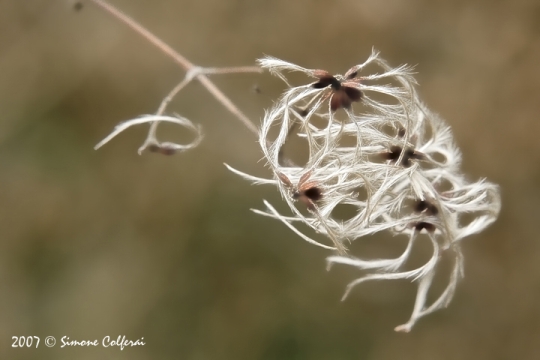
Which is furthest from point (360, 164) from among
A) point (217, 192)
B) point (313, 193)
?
point (217, 192)

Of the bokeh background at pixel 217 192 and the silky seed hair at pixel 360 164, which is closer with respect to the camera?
the silky seed hair at pixel 360 164

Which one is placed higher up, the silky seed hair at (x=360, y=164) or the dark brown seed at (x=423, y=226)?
the silky seed hair at (x=360, y=164)

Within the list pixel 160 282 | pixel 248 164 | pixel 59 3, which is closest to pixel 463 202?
pixel 248 164

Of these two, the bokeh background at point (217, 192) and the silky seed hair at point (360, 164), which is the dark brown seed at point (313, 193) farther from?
the bokeh background at point (217, 192)

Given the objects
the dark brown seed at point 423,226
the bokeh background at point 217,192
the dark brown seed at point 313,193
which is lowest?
the dark brown seed at point 423,226

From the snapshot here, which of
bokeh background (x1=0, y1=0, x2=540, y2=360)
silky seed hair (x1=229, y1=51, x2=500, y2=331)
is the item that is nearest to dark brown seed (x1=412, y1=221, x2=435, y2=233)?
silky seed hair (x1=229, y1=51, x2=500, y2=331)

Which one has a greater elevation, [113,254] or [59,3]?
[59,3]

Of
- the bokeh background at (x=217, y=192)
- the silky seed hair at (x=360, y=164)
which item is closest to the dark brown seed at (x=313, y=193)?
the silky seed hair at (x=360, y=164)

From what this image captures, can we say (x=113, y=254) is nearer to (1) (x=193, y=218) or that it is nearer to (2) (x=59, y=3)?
(1) (x=193, y=218)
